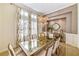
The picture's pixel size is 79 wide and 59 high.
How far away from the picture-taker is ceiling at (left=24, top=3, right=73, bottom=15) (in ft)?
6.82

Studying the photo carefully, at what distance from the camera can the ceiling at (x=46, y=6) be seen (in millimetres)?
2080

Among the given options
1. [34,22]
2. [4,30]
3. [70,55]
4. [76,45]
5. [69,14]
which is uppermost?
[69,14]

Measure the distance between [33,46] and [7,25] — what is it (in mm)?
708

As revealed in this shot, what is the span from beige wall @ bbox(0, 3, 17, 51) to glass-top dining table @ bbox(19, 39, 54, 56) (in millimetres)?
238

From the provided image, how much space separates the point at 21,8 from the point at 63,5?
877 millimetres

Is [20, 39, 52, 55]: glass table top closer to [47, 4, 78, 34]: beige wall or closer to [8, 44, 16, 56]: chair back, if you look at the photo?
[8, 44, 16, 56]: chair back

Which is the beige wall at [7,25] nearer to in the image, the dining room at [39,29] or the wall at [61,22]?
the dining room at [39,29]

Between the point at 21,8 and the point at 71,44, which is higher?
the point at 21,8

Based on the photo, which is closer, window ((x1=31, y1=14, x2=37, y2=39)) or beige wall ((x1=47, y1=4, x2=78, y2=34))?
beige wall ((x1=47, y1=4, x2=78, y2=34))

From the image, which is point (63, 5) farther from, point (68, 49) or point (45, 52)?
point (45, 52)

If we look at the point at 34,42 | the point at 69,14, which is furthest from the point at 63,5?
the point at 34,42

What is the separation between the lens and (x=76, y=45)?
6.68 feet

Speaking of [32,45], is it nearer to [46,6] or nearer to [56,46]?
[56,46]

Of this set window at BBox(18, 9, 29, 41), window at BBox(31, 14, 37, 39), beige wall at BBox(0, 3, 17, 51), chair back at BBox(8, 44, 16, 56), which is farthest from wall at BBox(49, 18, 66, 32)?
chair back at BBox(8, 44, 16, 56)
